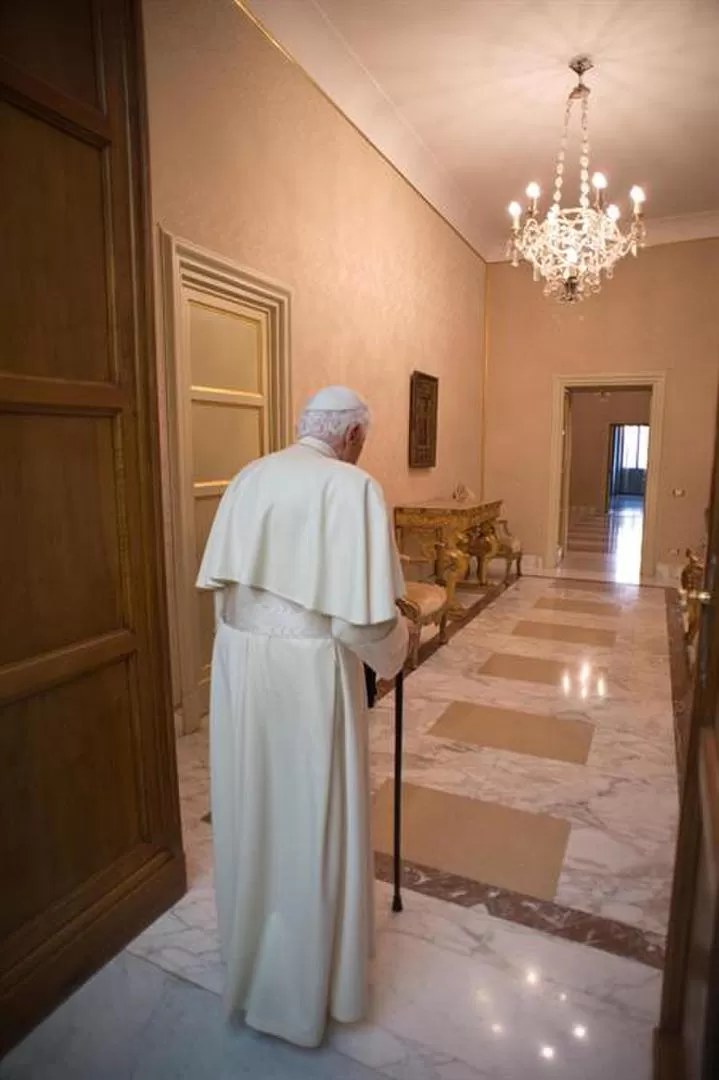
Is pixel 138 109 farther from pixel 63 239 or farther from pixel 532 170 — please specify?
pixel 532 170

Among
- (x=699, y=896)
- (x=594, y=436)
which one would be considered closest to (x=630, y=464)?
(x=594, y=436)

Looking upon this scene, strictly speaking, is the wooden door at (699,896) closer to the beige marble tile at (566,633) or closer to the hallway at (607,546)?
the beige marble tile at (566,633)

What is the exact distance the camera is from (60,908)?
1661 mm

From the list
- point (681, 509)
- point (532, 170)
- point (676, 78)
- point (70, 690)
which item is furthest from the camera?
point (681, 509)

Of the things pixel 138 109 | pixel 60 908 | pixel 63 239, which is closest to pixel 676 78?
pixel 138 109

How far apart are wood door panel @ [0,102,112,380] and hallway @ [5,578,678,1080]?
5.27 ft

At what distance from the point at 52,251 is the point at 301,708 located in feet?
3.97

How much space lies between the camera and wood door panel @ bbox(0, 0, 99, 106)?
1398mm

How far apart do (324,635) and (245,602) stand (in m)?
0.20

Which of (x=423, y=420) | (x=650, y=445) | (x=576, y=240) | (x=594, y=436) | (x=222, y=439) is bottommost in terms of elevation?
(x=222, y=439)

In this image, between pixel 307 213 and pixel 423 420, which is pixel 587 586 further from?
A: pixel 307 213

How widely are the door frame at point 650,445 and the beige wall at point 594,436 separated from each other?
656cm

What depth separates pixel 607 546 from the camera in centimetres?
949

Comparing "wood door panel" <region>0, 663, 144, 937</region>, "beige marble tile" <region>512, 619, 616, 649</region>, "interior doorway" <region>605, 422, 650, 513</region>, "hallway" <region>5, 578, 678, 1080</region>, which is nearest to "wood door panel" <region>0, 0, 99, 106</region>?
"wood door panel" <region>0, 663, 144, 937</region>
